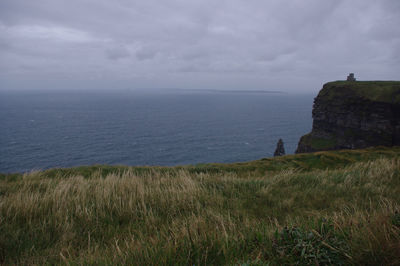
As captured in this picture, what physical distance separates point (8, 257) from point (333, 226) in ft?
15.5

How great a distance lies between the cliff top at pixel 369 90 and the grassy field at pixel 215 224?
62.8m

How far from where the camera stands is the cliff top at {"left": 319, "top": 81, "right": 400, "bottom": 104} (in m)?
54.9

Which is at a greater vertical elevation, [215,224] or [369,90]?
[369,90]

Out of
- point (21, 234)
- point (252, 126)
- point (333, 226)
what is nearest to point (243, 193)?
point (333, 226)

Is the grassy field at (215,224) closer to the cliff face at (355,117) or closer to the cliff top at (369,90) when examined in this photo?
the cliff face at (355,117)

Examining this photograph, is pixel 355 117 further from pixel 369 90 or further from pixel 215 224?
pixel 215 224

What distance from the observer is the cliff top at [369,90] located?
5487 cm

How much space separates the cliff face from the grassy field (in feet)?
189

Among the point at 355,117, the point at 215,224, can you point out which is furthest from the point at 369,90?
the point at 215,224

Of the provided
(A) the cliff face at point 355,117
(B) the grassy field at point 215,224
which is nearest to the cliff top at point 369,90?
(A) the cliff face at point 355,117

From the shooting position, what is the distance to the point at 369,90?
61.0 metres

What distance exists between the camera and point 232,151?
71312mm

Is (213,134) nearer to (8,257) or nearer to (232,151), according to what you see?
(232,151)

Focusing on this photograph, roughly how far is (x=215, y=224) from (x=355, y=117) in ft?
229
